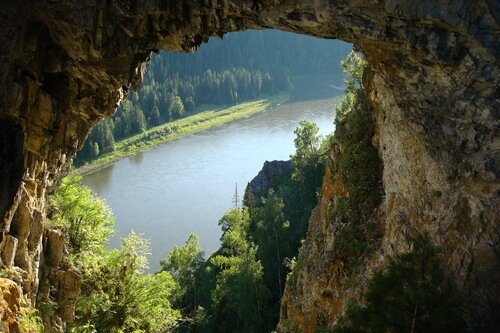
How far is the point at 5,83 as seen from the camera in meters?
14.2

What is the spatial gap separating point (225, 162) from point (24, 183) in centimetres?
4985

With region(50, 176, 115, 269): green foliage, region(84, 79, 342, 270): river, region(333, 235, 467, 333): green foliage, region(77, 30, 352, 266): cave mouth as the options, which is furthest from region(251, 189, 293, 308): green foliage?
region(333, 235, 467, 333): green foliage

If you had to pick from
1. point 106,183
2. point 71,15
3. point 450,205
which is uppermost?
point 71,15

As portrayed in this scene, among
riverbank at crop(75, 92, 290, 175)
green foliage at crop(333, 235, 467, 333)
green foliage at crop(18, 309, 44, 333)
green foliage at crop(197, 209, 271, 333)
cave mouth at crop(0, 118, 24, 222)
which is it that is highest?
cave mouth at crop(0, 118, 24, 222)

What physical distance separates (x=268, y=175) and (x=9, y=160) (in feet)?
134

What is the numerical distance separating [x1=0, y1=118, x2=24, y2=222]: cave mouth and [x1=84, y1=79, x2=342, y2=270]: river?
31.1m

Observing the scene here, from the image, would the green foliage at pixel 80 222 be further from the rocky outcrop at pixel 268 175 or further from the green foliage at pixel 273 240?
the rocky outcrop at pixel 268 175

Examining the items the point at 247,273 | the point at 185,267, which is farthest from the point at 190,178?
the point at 247,273

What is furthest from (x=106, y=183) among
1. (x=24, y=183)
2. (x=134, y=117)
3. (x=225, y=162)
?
(x=24, y=183)

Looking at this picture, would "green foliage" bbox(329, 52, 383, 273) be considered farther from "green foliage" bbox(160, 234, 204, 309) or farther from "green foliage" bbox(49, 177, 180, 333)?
"green foliage" bbox(160, 234, 204, 309)

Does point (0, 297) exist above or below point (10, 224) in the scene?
below

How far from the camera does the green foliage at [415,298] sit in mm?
9898

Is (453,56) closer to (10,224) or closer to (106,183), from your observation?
(10,224)

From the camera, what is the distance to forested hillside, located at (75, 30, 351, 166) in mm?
92125
